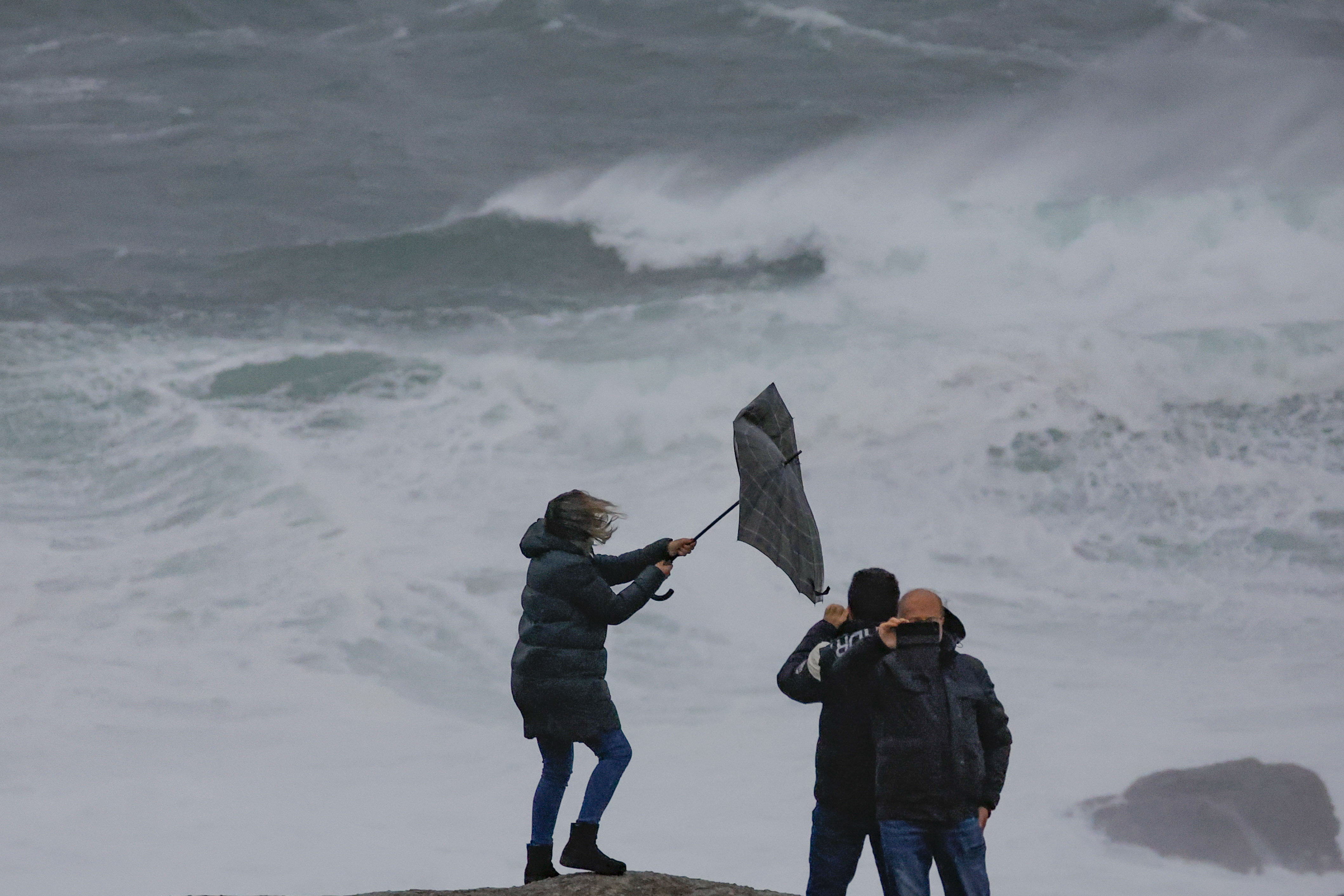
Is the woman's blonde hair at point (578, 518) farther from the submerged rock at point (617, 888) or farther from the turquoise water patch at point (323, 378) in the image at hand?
the turquoise water patch at point (323, 378)

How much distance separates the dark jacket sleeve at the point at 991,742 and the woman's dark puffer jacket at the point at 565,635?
37.0 inches

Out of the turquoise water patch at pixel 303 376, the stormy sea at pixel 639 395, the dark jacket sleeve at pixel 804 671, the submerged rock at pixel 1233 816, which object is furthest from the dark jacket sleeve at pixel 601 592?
the turquoise water patch at pixel 303 376

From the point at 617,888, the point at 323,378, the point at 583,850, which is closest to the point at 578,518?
the point at 583,850

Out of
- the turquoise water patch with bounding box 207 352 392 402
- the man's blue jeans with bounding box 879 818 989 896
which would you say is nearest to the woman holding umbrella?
the man's blue jeans with bounding box 879 818 989 896

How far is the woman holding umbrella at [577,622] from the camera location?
16.3 feet

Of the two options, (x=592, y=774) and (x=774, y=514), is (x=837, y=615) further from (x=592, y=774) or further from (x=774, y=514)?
(x=592, y=774)

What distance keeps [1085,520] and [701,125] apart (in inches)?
433

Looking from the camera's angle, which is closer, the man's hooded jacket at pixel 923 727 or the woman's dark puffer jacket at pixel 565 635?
the man's hooded jacket at pixel 923 727

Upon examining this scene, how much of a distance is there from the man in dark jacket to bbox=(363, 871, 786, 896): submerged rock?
0.45 metres

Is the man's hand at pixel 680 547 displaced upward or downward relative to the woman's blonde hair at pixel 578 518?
downward

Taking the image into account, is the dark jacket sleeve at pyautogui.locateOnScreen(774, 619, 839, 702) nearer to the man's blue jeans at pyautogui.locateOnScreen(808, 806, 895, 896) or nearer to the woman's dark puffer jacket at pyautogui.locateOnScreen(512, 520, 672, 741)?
the man's blue jeans at pyautogui.locateOnScreen(808, 806, 895, 896)

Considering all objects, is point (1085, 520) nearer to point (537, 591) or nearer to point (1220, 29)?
point (537, 591)

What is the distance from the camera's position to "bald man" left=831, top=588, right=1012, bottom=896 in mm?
4484

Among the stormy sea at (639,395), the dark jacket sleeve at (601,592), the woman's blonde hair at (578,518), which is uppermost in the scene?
the stormy sea at (639,395)
